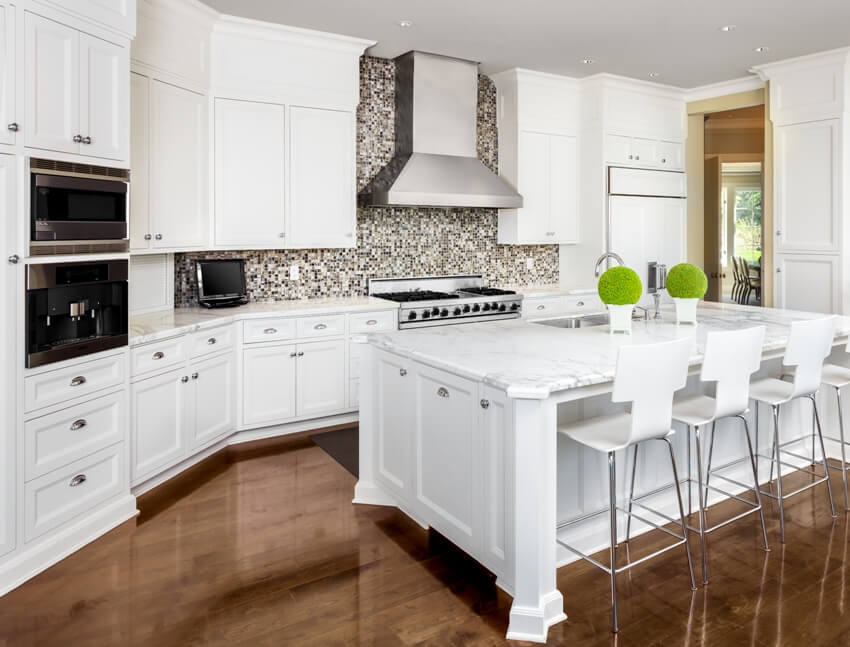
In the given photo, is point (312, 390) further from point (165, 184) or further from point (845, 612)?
point (845, 612)

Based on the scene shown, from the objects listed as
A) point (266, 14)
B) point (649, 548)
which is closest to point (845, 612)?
point (649, 548)

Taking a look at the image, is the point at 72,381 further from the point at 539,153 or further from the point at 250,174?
the point at 539,153

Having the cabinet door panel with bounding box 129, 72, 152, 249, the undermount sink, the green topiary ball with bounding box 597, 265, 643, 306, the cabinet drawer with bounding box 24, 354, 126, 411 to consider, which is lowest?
the cabinet drawer with bounding box 24, 354, 126, 411

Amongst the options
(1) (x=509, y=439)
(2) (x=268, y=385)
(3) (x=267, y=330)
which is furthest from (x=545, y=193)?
(1) (x=509, y=439)

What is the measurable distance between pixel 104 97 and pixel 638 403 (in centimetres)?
260

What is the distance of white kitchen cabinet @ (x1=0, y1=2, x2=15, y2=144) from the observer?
2.43m

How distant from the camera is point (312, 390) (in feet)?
14.7

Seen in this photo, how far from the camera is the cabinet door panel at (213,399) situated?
383cm

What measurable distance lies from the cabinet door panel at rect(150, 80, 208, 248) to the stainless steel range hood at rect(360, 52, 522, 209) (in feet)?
4.38

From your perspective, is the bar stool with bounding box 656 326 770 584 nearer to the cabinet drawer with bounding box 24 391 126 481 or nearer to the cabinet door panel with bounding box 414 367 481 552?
the cabinet door panel with bounding box 414 367 481 552

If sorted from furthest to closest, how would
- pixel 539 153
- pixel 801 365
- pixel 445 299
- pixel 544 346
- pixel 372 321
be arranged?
pixel 539 153
pixel 445 299
pixel 372 321
pixel 801 365
pixel 544 346

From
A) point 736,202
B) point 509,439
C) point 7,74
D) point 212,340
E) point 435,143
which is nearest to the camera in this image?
point 509,439

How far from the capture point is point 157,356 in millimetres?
3422

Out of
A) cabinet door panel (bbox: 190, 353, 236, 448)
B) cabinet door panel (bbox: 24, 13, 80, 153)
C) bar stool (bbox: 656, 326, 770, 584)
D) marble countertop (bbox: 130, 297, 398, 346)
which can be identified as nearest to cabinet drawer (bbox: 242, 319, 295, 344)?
marble countertop (bbox: 130, 297, 398, 346)
